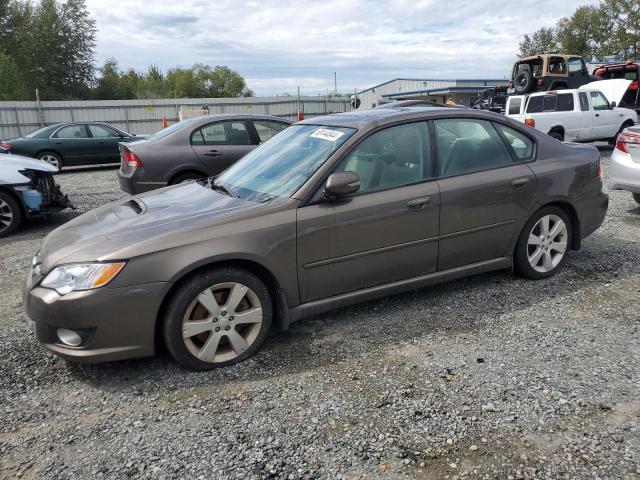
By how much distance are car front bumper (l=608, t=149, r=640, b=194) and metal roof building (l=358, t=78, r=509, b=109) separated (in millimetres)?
31439

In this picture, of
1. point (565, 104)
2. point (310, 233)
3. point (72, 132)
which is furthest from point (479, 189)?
point (72, 132)

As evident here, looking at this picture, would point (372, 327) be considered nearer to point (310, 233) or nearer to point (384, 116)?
point (310, 233)

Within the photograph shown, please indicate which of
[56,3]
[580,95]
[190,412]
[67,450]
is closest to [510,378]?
[190,412]

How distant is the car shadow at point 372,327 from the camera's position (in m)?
3.19

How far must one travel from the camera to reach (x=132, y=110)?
23188 mm

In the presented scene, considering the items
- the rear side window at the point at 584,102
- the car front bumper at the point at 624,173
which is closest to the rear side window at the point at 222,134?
the car front bumper at the point at 624,173

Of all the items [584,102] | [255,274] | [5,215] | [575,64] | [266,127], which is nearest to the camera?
[255,274]

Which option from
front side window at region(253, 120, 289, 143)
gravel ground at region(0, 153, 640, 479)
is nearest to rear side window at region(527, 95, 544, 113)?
front side window at region(253, 120, 289, 143)

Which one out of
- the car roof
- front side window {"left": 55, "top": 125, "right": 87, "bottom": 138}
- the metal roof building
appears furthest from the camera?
the metal roof building

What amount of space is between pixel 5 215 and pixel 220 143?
305 cm

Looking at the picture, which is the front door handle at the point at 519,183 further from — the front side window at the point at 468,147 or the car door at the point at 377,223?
the car door at the point at 377,223

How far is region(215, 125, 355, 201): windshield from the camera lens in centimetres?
362

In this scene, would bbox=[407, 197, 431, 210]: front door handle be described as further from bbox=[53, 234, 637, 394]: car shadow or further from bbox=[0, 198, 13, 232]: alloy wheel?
bbox=[0, 198, 13, 232]: alloy wheel

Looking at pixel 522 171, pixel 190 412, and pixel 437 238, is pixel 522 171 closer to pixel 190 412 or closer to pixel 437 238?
pixel 437 238
